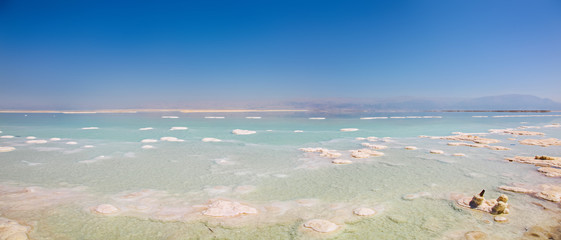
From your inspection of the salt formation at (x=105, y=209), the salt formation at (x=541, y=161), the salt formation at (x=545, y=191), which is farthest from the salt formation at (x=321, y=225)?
the salt formation at (x=541, y=161)

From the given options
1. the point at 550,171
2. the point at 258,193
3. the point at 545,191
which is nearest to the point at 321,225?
the point at 258,193

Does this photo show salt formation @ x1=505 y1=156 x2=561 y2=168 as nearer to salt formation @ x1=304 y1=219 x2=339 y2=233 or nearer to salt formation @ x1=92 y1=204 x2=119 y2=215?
salt formation @ x1=304 y1=219 x2=339 y2=233

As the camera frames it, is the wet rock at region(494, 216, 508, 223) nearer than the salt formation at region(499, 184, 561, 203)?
Yes

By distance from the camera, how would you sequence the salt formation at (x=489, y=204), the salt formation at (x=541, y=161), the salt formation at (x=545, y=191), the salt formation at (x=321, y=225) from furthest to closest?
the salt formation at (x=541, y=161)
the salt formation at (x=545, y=191)
the salt formation at (x=489, y=204)
the salt formation at (x=321, y=225)

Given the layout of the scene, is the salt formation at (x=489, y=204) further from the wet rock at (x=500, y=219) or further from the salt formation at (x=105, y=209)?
the salt formation at (x=105, y=209)

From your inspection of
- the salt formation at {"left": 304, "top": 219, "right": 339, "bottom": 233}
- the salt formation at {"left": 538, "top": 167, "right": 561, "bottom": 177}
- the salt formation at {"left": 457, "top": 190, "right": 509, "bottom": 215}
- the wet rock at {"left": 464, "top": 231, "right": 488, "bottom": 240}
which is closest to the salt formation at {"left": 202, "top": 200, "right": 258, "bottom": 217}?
the salt formation at {"left": 304, "top": 219, "right": 339, "bottom": 233}

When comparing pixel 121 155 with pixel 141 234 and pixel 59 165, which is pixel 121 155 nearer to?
pixel 59 165

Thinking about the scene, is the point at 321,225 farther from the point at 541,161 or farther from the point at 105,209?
the point at 541,161
